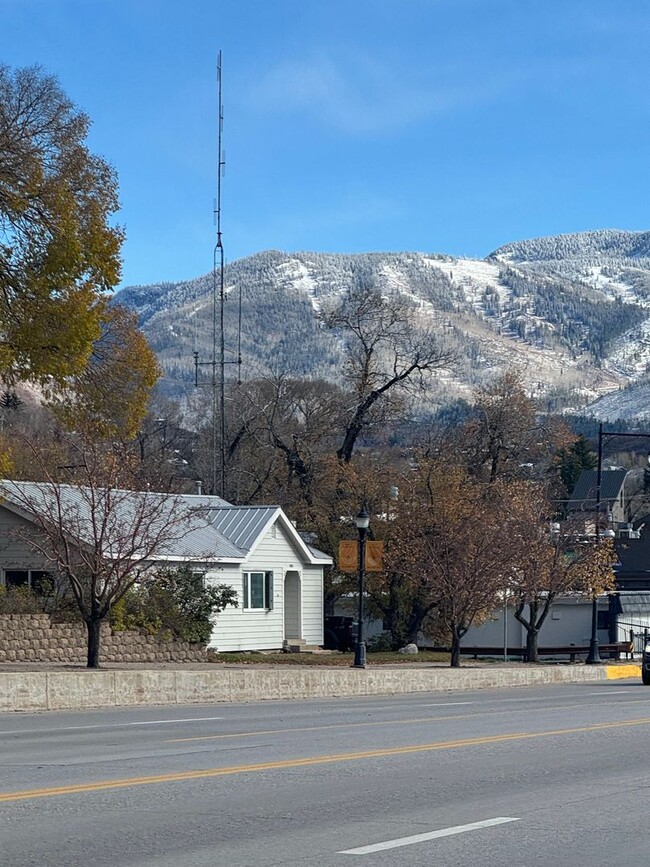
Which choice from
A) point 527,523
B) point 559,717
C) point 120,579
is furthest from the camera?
point 527,523

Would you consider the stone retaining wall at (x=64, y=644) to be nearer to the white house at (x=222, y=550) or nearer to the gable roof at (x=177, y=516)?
the white house at (x=222, y=550)

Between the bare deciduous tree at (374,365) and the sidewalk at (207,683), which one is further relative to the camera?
the bare deciduous tree at (374,365)

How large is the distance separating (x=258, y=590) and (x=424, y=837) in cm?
3652

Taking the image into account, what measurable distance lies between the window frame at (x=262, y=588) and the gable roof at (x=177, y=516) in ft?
3.85

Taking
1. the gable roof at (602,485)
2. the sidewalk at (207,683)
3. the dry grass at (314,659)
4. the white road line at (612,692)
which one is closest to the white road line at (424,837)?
the sidewalk at (207,683)

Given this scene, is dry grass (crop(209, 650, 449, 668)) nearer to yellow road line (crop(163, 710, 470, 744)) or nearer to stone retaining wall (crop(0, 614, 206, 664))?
stone retaining wall (crop(0, 614, 206, 664))

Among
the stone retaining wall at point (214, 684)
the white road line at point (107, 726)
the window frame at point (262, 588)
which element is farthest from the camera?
the window frame at point (262, 588)

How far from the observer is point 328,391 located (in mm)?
83250

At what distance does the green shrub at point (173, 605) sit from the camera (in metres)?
38.9

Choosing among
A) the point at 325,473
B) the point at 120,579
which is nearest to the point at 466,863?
the point at 120,579

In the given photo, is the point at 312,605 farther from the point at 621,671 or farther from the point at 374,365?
the point at 374,365

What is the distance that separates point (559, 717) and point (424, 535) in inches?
1001

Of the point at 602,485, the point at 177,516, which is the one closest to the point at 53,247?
the point at 177,516

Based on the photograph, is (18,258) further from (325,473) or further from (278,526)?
(325,473)
